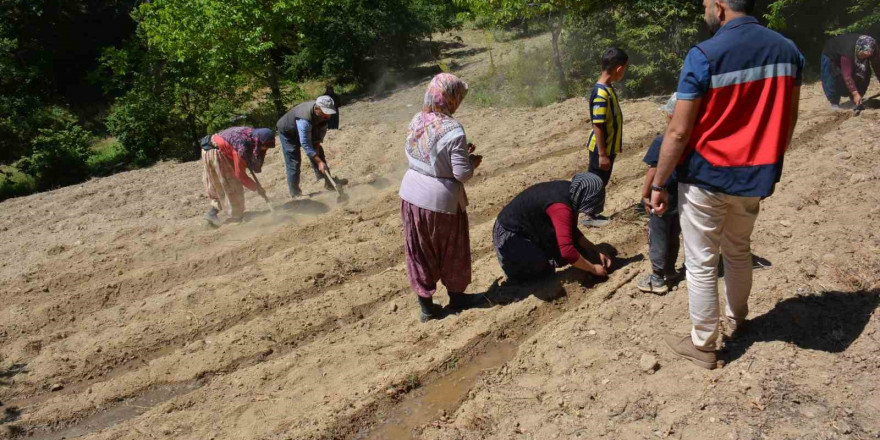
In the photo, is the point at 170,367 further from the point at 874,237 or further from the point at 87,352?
the point at 874,237

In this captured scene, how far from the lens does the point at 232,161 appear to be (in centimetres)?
676

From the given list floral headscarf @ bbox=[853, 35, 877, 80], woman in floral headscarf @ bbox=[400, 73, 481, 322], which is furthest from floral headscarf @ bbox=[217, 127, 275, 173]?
floral headscarf @ bbox=[853, 35, 877, 80]

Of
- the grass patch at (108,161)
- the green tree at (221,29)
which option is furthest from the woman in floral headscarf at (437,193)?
the grass patch at (108,161)

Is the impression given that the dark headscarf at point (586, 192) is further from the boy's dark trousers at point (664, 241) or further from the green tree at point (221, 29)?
the green tree at point (221, 29)

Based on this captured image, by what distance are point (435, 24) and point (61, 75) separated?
492 inches

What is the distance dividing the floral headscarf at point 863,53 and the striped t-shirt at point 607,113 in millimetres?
4275

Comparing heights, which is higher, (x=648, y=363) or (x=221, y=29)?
(x=221, y=29)

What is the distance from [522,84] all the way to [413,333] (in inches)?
365

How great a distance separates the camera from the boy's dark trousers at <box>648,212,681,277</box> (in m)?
3.83

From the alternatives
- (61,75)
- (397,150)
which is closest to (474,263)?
(397,150)

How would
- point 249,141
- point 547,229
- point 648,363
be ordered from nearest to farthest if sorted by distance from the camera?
point 648,363 < point 547,229 < point 249,141

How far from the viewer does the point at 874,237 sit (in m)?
4.07

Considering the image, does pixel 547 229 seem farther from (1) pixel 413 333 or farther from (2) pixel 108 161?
(2) pixel 108 161

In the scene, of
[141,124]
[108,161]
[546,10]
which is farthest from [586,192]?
[108,161]
